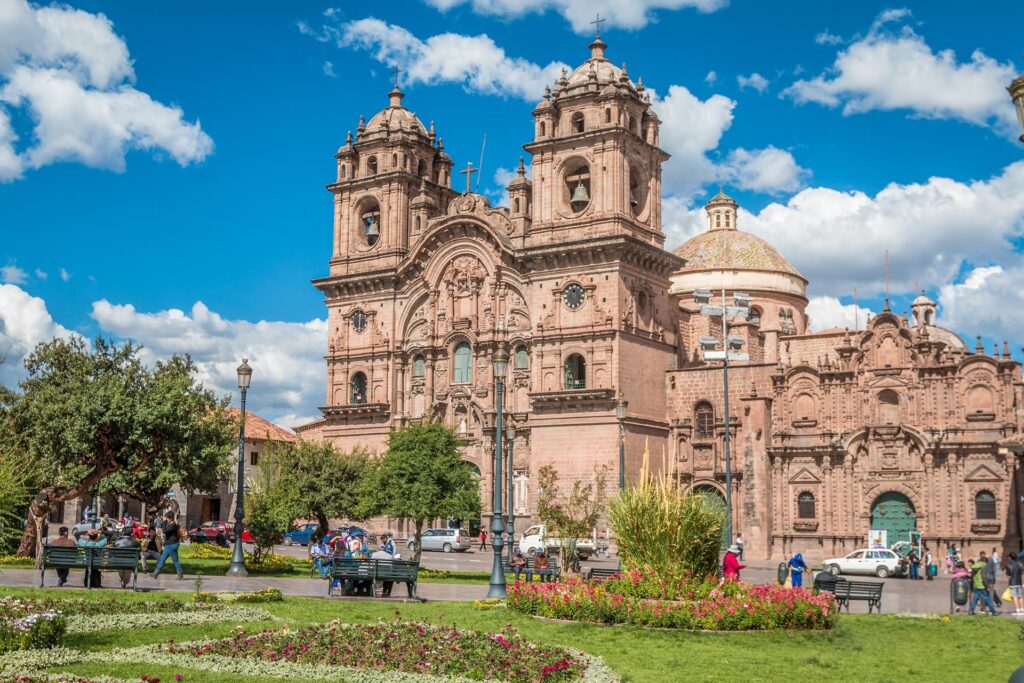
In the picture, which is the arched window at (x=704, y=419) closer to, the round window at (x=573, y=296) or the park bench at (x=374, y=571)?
the round window at (x=573, y=296)

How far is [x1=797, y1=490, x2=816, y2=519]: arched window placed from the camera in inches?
1939

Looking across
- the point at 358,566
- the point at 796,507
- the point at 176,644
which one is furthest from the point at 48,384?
the point at 796,507

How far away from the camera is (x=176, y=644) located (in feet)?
50.7

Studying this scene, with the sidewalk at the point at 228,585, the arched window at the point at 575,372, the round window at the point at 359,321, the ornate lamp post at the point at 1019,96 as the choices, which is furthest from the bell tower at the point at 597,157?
the ornate lamp post at the point at 1019,96

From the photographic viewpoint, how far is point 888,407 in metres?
48.3

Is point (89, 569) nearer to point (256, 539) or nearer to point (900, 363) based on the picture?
point (256, 539)

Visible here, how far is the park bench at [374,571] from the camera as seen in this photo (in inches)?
932

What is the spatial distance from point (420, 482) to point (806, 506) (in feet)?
66.7

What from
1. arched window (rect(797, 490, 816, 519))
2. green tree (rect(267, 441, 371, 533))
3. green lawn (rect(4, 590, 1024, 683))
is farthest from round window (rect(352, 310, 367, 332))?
green lawn (rect(4, 590, 1024, 683))

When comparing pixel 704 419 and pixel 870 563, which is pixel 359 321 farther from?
pixel 870 563

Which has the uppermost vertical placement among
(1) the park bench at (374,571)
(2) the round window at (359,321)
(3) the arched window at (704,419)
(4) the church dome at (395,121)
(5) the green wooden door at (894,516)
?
(4) the church dome at (395,121)

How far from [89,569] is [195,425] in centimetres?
809

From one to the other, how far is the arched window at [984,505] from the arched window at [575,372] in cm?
1710

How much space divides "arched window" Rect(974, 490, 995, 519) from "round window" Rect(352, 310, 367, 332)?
99.3 feet
